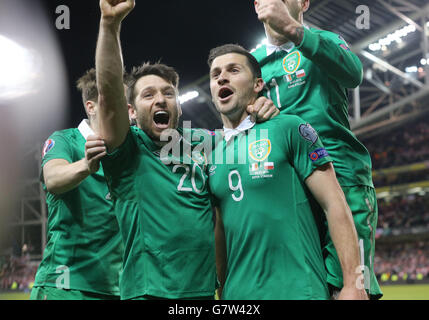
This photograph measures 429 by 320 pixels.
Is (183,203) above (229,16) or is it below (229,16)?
below

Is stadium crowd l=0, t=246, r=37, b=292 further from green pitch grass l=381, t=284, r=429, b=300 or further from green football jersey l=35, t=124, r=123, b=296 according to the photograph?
green football jersey l=35, t=124, r=123, b=296

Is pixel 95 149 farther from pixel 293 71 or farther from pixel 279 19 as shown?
pixel 293 71

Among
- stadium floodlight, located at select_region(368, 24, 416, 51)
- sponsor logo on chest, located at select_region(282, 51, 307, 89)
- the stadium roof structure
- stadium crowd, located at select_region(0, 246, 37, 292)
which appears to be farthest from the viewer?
stadium crowd, located at select_region(0, 246, 37, 292)

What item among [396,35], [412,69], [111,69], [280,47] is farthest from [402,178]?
[111,69]

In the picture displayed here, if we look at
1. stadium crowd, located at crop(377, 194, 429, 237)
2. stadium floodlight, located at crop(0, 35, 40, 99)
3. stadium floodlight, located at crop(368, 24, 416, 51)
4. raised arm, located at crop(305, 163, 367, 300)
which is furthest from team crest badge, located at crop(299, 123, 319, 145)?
stadium crowd, located at crop(377, 194, 429, 237)

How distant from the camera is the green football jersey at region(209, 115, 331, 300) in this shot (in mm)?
2131

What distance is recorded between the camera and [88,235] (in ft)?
9.72

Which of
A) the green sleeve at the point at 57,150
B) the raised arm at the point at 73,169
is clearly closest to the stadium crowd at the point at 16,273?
the green sleeve at the point at 57,150

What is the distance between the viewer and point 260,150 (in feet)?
7.53

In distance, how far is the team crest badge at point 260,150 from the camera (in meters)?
2.27

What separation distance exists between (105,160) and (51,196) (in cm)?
108

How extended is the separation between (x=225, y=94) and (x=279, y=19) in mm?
459
